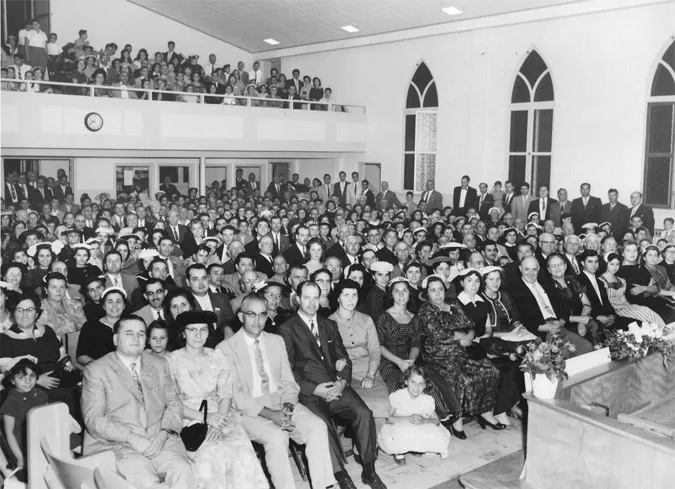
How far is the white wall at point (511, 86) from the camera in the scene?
13320 millimetres

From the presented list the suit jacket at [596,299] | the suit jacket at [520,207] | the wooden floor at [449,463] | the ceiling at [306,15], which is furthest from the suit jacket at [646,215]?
the wooden floor at [449,463]

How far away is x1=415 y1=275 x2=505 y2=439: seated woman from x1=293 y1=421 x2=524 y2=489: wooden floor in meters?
0.14

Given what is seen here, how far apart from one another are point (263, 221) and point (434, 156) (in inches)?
327

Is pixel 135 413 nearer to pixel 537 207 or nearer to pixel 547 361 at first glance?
pixel 547 361

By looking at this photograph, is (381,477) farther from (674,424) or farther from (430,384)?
(674,424)

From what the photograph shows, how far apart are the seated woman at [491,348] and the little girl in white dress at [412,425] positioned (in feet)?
2.71

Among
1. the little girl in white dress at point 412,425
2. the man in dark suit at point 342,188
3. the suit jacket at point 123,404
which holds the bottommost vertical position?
the little girl in white dress at point 412,425

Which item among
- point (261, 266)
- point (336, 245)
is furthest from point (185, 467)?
point (336, 245)

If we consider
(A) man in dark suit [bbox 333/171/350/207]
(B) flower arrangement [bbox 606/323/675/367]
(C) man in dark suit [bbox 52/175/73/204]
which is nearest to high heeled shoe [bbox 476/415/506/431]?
(B) flower arrangement [bbox 606/323/675/367]

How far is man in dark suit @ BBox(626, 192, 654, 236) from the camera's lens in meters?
12.2

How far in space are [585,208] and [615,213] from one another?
27.6 inches

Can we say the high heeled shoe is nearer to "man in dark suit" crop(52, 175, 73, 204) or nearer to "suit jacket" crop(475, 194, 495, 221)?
"suit jacket" crop(475, 194, 495, 221)

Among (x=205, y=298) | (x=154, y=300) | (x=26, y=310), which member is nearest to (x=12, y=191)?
(x=205, y=298)

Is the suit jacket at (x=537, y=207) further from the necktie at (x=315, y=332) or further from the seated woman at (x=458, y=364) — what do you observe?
the necktie at (x=315, y=332)
